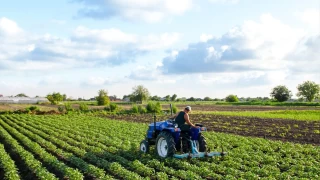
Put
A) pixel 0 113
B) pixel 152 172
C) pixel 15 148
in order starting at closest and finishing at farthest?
pixel 152 172, pixel 15 148, pixel 0 113

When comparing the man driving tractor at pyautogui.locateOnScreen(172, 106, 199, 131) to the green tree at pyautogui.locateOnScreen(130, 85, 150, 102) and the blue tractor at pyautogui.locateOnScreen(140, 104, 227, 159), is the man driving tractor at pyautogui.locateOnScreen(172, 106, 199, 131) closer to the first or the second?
the blue tractor at pyautogui.locateOnScreen(140, 104, 227, 159)

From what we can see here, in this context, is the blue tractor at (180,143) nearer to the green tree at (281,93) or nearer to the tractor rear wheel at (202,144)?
the tractor rear wheel at (202,144)

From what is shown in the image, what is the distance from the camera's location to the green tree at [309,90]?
354 feet

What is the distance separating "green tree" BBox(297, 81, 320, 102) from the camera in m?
108

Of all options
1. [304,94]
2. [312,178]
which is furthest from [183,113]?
[304,94]

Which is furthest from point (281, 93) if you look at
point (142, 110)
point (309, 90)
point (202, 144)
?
point (202, 144)

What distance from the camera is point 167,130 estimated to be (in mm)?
13266

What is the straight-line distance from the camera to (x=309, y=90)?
108688 mm

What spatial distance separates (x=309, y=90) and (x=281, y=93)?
10.9 meters

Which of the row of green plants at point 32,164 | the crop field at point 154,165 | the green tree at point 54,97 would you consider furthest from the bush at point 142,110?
the green tree at point 54,97

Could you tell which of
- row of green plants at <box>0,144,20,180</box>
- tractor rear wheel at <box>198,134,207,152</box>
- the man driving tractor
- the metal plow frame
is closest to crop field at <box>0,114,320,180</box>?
row of green plants at <box>0,144,20,180</box>

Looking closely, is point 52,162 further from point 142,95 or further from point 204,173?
point 142,95

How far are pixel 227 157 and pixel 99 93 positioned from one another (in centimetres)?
5877

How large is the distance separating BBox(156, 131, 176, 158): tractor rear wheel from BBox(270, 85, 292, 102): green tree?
96260 millimetres
